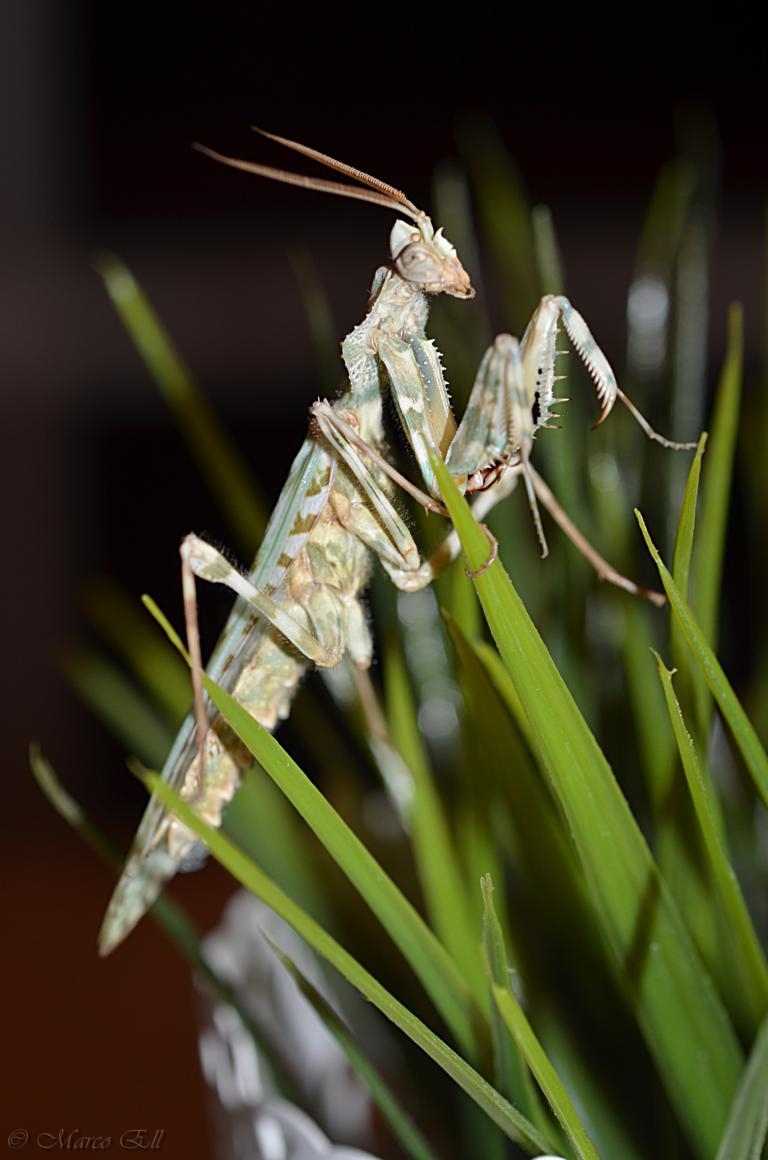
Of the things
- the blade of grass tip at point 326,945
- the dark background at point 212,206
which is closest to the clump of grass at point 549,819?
the blade of grass tip at point 326,945

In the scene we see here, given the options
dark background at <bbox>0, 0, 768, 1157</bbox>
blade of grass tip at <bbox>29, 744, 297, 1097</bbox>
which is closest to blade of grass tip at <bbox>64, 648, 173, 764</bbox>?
blade of grass tip at <bbox>29, 744, 297, 1097</bbox>

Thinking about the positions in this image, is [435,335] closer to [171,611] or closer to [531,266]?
[531,266]

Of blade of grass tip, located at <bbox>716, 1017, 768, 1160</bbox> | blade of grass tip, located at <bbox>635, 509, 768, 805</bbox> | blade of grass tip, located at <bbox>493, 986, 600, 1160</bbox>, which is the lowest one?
blade of grass tip, located at <bbox>716, 1017, 768, 1160</bbox>

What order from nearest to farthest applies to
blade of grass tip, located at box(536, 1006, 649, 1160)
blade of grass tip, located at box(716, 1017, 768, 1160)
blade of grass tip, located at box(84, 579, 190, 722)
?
blade of grass tip, located at box(716, 1017, 768, 1160), blade of grass tip, located at box(536, 1006, 649, 1160), blade of grass tip, located at box(84, 579, 190, 722)

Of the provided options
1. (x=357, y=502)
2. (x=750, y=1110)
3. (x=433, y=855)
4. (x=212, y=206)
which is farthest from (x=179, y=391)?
(x=212, y=206)

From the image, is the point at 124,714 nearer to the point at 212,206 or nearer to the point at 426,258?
the point at 426,258

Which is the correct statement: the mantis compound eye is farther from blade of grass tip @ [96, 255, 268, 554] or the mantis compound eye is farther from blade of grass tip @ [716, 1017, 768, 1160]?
blade of grass tip @ [716, 1017, 768, 1160]
